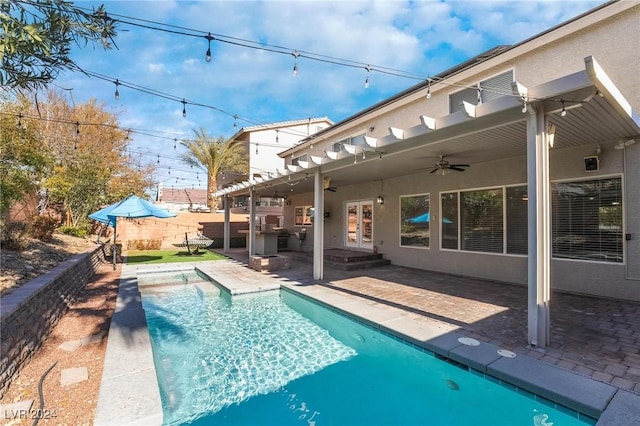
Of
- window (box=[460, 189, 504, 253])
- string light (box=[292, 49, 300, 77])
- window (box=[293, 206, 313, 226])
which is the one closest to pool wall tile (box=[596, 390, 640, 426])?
window (box=[460, 189, 504, 253])

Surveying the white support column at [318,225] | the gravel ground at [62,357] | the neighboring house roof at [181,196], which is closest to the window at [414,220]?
the white support column at [318,225]

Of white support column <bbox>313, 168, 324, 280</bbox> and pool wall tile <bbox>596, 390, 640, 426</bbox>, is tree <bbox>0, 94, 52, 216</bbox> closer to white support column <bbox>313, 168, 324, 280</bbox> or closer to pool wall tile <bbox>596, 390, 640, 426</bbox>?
white support column <bbox>313, 168, 324, 280</bbox>

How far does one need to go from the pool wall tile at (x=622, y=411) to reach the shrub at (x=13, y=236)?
1049 cm

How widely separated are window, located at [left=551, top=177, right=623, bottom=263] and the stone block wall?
995 cm

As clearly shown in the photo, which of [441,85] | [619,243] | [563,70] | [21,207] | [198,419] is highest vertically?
[441,85]

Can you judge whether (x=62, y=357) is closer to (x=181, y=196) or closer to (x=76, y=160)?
(x=76, y=160)

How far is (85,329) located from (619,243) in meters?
10.3

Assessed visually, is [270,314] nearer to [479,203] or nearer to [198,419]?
[198,419]

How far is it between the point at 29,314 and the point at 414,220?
393 inches

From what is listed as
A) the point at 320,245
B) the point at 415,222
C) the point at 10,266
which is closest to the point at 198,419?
the point at 10,266

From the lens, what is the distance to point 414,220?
11.0 m

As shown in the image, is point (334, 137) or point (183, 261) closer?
point (183, 261)

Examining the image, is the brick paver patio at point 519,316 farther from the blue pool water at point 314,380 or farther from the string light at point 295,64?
the string light at point 295,64

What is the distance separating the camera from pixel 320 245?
364 inches
